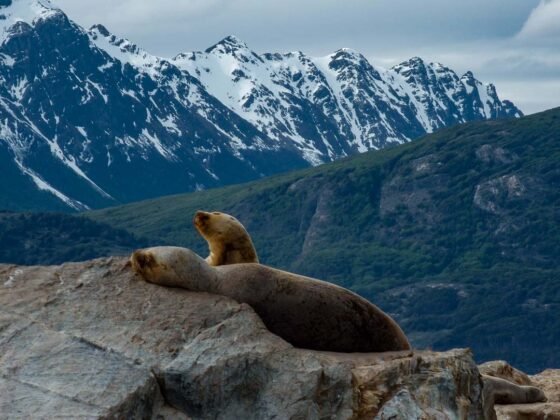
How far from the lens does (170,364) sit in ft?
A: 57.5

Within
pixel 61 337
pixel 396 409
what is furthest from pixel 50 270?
pixel 396 409

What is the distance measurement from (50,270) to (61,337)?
231 centimetres

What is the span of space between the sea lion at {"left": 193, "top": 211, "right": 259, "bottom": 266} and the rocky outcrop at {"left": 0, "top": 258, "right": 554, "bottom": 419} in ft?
9.11

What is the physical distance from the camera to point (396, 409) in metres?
18.4

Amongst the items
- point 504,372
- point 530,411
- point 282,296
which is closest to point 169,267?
point 282,296

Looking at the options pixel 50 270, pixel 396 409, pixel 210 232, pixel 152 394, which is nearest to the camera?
pixel 152 394

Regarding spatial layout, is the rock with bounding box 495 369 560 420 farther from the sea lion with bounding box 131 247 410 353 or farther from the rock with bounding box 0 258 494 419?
the sea lion with bounding box 131 247 410 353

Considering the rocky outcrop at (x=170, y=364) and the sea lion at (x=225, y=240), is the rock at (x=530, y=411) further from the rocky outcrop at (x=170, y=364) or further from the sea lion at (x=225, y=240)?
the sea lion at (x=225, y=240)

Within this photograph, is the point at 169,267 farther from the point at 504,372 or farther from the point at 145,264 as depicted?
the point at 504,372

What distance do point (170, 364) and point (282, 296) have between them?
290cm

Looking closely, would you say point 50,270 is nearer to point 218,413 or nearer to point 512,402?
point 218,413

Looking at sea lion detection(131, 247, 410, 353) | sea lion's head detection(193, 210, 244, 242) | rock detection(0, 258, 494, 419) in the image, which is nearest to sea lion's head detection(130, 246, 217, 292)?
sea lion detection(131, 247, 410, 353)

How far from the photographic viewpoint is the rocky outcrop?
1686 centimetres

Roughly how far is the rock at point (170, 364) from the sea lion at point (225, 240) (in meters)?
2.69
